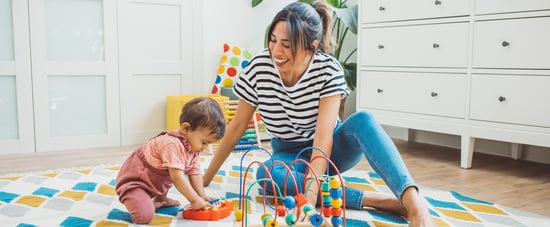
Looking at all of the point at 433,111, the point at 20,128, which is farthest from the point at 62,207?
the point at 433,111

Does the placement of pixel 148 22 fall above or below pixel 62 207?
above

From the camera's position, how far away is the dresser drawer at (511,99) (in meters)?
2.21

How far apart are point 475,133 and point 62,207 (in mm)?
1768

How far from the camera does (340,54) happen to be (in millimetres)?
3752

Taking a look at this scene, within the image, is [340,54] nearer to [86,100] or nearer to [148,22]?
[148,22]

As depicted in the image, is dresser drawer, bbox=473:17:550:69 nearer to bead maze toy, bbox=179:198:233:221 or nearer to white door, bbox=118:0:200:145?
bead maze toy, bbox=179:198:233:221

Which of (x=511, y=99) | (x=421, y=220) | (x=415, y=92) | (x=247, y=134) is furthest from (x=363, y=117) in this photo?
(x=247, y=134)

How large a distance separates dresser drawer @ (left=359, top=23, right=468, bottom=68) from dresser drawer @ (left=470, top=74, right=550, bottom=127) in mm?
151

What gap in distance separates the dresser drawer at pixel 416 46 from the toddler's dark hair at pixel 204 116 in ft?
4.48

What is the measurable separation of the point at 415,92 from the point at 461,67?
0.30 meters

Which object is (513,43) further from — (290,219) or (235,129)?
(290,219)

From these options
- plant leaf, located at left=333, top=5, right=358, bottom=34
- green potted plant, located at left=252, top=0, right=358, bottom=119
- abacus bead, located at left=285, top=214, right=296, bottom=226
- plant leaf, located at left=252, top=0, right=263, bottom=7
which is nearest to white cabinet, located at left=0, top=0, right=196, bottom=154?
plant leaf, located at left=252, top=0, right=263, bottom=7

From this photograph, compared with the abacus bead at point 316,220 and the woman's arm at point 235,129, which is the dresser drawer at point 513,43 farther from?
the abacus bead at point 316,220

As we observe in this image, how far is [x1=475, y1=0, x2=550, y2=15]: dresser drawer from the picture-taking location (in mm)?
2178
